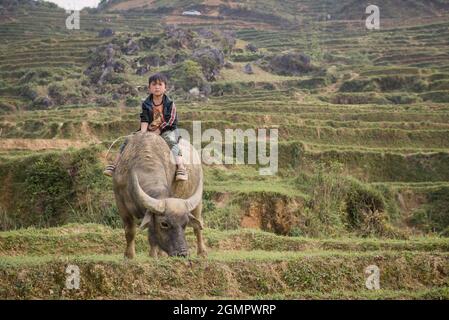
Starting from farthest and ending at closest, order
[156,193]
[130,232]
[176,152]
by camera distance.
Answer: [176,152]
[130,232]
[156,193]

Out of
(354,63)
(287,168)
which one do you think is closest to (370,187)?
(287,168)

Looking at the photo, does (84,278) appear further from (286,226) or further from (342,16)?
(342,16)

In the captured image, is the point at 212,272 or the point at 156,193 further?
the point at 212,272

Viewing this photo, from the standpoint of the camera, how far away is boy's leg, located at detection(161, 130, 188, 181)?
8695 mm

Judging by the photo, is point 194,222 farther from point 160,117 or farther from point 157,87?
point 157,87

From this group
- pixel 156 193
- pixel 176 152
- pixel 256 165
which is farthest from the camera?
pixel 256 165

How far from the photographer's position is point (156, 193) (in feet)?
25.6

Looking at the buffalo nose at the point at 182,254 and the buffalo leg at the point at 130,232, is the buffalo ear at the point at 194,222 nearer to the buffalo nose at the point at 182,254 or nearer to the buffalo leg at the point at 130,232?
the buffalo nose at the point at 182,254

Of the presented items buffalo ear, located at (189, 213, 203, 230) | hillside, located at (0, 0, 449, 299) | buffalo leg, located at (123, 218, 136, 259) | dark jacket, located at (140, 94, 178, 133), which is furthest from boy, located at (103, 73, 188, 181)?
hillside, located at (0, 0, 449, 299)

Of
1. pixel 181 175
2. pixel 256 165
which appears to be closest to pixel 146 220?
pixel 181 175

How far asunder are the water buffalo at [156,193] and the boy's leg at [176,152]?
0.09 m

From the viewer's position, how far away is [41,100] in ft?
165

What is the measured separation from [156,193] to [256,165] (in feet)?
60.6

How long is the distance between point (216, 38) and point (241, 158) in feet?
158
